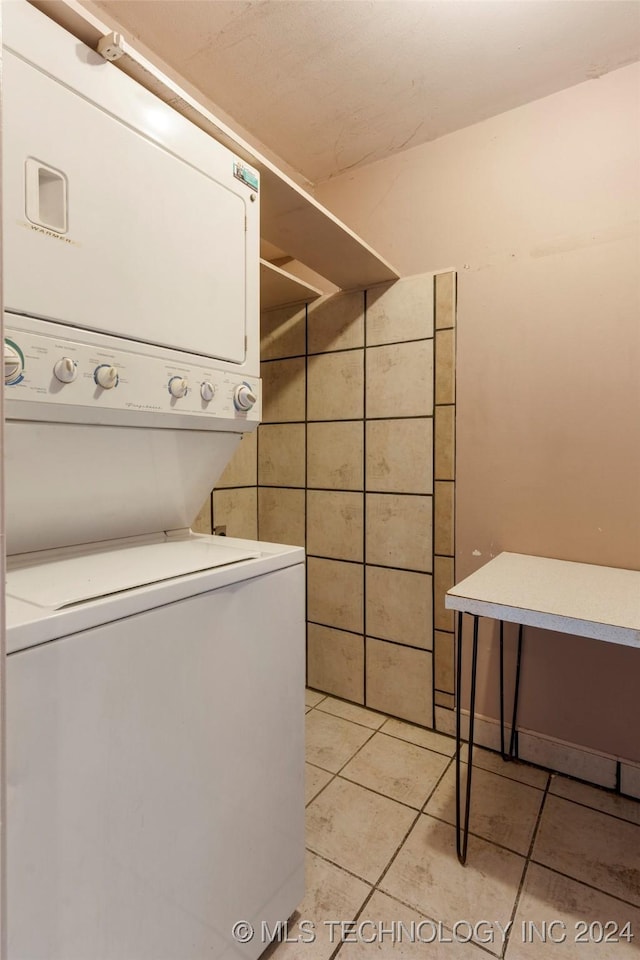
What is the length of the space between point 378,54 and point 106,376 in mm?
1402

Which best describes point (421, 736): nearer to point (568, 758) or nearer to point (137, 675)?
point (568, 758)

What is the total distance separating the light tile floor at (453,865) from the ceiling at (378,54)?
2307 millimetres

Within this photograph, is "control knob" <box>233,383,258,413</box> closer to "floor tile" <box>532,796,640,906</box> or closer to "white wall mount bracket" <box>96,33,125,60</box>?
"white wall mount bracket" <box>96,33,125,60</box>

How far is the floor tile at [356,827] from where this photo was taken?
1.33 meters

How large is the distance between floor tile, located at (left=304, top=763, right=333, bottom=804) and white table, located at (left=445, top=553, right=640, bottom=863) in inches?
18.0

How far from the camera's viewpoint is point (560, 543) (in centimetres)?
167

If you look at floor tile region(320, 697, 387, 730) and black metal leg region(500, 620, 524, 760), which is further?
floor tile region(320, 697, 387, 730)

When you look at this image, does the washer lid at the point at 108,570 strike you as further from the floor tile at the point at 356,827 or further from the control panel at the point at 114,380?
the floor tile at the point at 356,827

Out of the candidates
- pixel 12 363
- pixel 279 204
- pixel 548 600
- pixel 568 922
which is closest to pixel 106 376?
pixel 12 363

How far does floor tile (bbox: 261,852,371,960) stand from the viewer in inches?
42.8

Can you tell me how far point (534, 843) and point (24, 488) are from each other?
5.22 ft

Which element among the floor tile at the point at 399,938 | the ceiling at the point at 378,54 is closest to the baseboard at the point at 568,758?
the floor tile at the point at 399,938

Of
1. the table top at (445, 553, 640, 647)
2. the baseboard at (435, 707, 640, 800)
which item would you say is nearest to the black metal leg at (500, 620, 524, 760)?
the baseboard at (435, 707, 640, 800)

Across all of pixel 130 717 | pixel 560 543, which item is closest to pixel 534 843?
pixel 560 543
